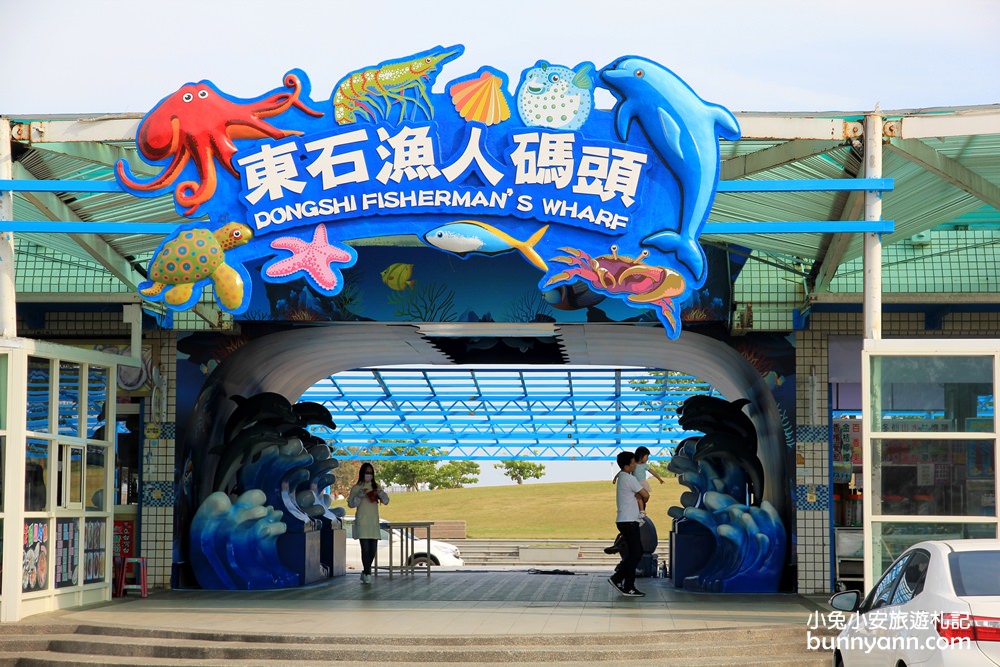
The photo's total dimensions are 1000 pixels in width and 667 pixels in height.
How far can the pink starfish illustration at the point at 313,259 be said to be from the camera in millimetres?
11875

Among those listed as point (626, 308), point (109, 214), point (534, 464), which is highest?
point (109, 214)

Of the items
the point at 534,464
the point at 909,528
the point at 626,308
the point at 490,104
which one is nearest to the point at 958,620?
the point at 909,528

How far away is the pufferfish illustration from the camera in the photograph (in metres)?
11.7

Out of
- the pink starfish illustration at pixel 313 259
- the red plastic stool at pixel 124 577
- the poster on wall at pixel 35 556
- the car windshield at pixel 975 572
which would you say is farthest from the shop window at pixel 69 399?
the car windshield at pixel 975 572

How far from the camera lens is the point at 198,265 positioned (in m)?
11.9

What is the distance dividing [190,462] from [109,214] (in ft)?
10.6

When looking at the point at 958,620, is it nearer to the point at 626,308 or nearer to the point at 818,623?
the point at 818,623

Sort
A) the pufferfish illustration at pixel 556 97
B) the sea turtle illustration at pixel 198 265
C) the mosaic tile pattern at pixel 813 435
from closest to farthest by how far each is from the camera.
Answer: the pufferfish illustration at pixel 556 97, the sea turtle illustration at pixel 198 265, the mosaic tile pattern at pixel 813 435

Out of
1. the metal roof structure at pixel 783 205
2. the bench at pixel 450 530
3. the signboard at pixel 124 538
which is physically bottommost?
the bench at pixel 450 530

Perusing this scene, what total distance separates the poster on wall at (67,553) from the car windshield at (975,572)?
869 cm

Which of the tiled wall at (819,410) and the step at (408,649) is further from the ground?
the tiled wall at (819,410)

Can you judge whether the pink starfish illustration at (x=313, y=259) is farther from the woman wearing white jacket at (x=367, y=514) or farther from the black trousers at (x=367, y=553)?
the black trousers at (x=367, y=553)

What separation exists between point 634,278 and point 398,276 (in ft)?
14.5

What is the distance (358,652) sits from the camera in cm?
1055
